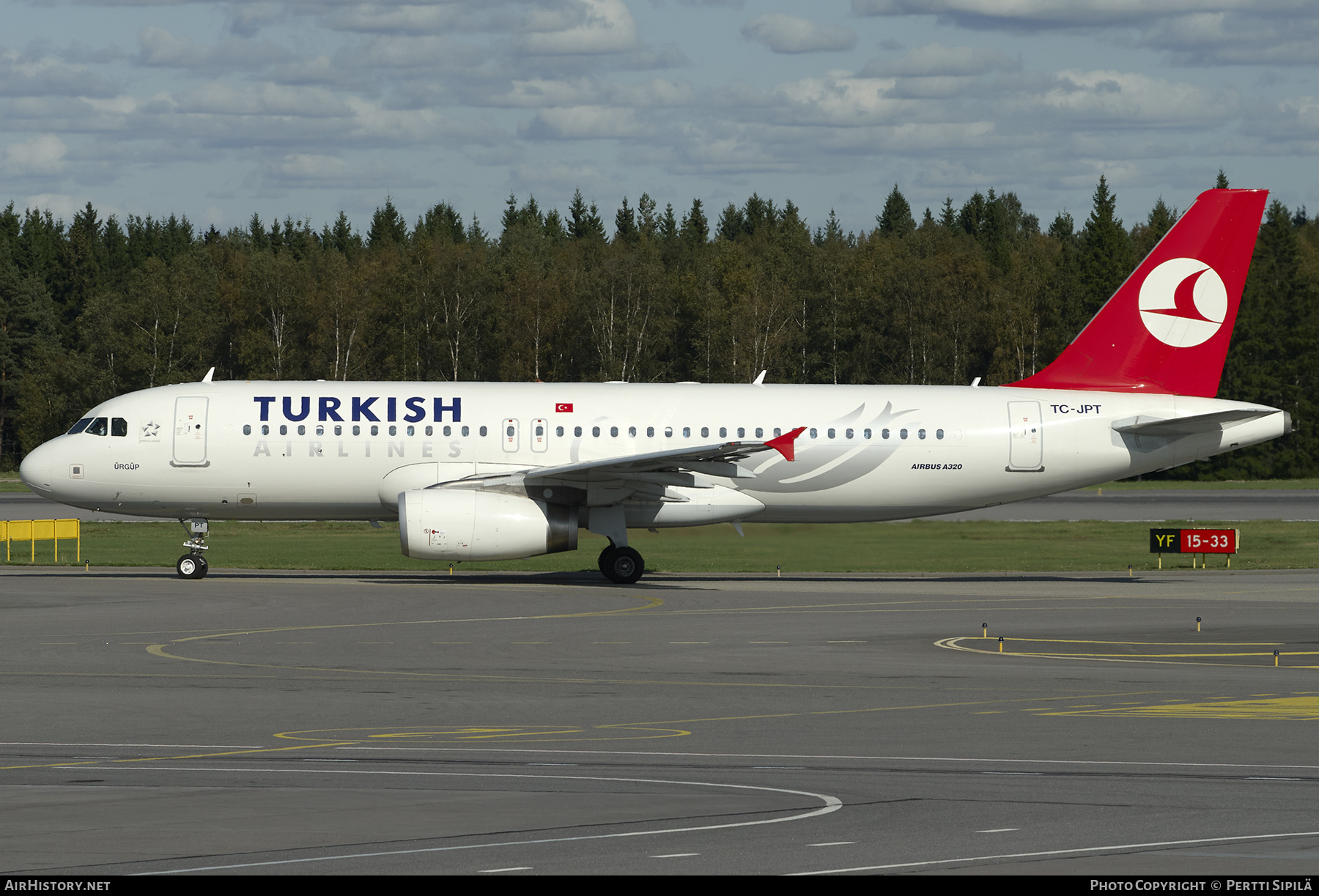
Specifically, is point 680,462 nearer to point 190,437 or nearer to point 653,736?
point 190,437

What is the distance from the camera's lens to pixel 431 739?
16156mm

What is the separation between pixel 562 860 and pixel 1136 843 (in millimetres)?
4168

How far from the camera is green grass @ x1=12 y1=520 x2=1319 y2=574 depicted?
38500mm

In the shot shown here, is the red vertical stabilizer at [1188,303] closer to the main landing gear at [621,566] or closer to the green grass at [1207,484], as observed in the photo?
the main landing gear at [621,566]

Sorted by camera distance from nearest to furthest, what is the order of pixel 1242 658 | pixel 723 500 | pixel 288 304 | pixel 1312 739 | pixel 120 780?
pixel 120 780
pixel 1312 739
pixel 1242 658
pixel 723 500
pixel 288 304

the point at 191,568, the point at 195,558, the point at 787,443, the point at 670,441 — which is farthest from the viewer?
the point at 670,441

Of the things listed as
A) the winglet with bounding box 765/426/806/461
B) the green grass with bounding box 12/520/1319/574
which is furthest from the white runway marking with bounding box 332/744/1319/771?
the green grass with bounding box 12/520/1319/574

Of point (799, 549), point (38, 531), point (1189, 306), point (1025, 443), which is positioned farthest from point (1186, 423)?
point (38, 531)

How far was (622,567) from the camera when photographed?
1419 inches

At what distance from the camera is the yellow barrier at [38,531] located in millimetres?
44156

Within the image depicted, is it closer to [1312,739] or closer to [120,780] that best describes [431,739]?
[120,780]

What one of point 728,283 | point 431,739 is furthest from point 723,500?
point 728,283

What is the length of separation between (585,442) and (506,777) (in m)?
22.9

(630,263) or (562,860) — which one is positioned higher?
(630,263)
